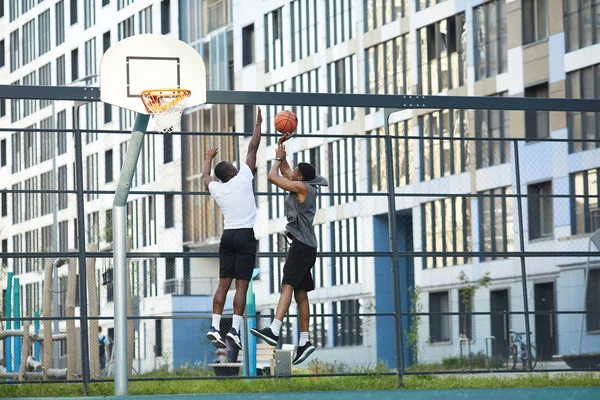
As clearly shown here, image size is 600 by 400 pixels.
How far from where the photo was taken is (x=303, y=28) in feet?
184

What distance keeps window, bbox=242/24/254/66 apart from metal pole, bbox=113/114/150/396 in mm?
45602

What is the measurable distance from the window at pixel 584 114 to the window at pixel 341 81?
11.8 meters

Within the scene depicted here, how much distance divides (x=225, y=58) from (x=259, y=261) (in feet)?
54.8

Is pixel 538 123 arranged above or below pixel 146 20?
below

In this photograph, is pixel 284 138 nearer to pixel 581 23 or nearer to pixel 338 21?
pixel 581 23

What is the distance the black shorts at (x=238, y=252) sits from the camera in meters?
14.5

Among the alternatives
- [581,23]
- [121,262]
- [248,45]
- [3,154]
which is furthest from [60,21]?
[121,262]

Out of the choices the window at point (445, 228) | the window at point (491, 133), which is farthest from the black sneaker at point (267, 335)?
the window at point (491, 133)

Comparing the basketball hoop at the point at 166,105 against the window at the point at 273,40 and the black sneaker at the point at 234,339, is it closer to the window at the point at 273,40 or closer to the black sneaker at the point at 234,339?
the black sneaker at the point at 234,339

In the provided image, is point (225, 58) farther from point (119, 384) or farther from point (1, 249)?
point (119, 384)

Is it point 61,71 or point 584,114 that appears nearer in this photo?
point 584,114

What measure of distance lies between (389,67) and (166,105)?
36994 mm

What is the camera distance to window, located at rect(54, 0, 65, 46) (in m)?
73.9

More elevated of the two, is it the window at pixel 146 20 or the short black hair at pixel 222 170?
the window at pixel 146 20
